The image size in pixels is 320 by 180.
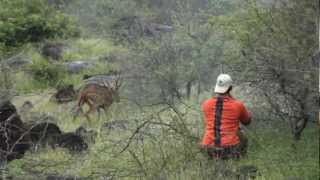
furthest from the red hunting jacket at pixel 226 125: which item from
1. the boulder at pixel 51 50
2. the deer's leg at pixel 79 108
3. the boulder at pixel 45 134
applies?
the boulder at pixel 51 50

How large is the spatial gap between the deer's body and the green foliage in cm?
556

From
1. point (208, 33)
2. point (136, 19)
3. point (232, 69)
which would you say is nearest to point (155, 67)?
point (208, 33)

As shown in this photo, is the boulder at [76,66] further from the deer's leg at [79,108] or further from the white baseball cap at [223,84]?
the white baseball cap at [223,84]

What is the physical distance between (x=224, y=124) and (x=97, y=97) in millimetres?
6209

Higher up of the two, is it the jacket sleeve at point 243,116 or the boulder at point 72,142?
the jacket sleeve at point 243,116

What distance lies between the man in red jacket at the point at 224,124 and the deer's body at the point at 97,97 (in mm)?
5889

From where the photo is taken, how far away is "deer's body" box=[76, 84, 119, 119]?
1415 centimetres

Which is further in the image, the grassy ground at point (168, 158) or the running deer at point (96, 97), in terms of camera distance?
the running deer at point (96, 97)

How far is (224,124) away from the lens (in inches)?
326

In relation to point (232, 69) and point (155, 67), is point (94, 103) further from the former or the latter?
point (232, 69)

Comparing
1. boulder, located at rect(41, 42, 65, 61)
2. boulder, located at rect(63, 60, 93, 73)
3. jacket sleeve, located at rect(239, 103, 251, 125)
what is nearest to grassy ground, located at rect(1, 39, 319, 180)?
jacket sleeve, located at rect(239, 103, 251, 125)

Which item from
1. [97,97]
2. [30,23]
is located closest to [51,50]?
[30,23]

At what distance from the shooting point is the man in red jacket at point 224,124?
8188 millimetres

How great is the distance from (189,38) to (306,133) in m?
8.02
